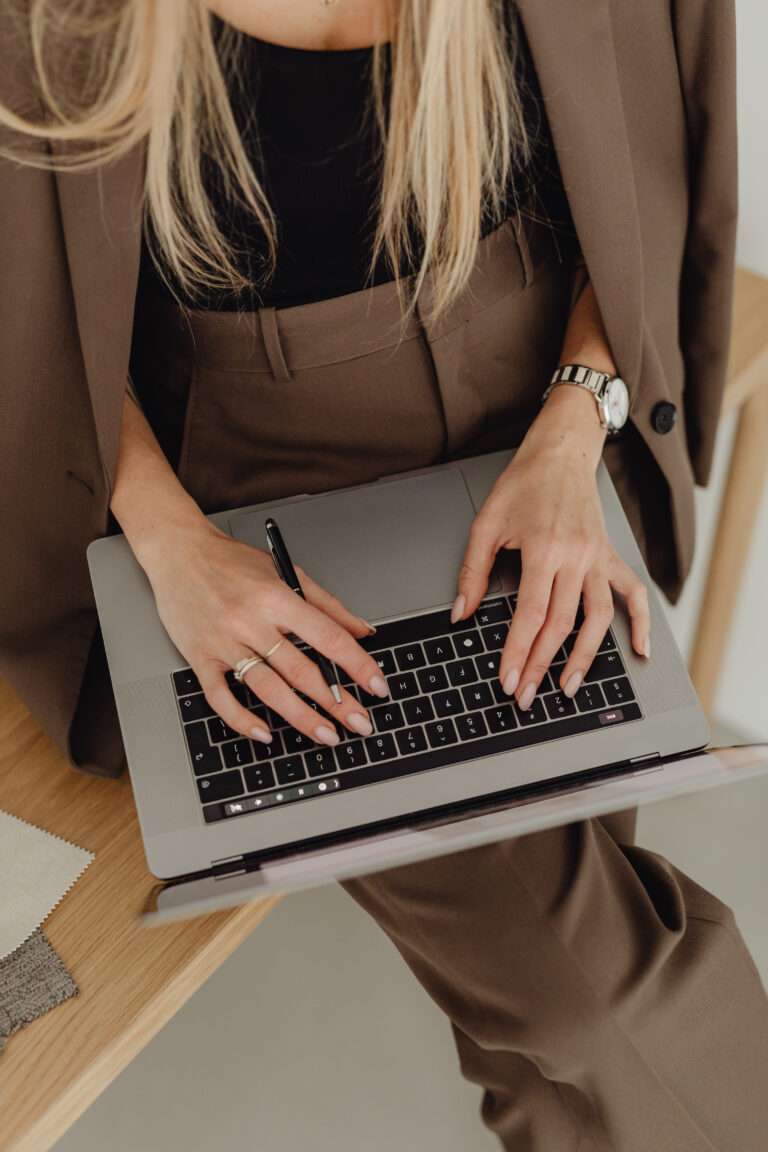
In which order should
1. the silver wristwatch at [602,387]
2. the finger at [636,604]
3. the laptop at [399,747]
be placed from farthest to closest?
1. the silver wristwatch at [602,387]
2. the finger at [636,604]
3. the laptop at [399,747]

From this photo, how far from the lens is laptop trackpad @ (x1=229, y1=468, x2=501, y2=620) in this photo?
2.63ft

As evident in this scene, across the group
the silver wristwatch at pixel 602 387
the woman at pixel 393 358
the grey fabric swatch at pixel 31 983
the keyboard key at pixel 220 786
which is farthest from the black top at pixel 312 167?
the grey fabric swatch at pixel 31 983

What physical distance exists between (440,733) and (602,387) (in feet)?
1.13

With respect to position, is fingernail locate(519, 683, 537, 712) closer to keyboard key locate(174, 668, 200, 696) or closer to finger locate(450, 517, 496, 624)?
finger locate(450, 517, 496, 624)

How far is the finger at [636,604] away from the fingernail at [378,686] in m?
0.18

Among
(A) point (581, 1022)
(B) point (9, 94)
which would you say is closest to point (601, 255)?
(B) point (9, 94)

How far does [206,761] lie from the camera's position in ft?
2.40

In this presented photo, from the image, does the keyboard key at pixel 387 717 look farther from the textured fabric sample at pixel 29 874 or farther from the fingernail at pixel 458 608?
the textured fabric sample at pixel 29 874

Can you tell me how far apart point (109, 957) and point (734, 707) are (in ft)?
3.79

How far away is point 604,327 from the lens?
2.95 feet

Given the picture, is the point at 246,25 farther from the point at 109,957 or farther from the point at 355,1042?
the point at 355,1042

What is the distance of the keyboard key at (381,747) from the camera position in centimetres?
73

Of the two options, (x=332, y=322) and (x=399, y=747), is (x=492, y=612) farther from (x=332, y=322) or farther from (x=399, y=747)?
(x=332, y=322)

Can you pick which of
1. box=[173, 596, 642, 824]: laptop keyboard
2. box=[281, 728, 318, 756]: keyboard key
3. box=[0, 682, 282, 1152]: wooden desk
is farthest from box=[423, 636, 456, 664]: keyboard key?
box=[0, 682, 282, 1152]: wooden desk
